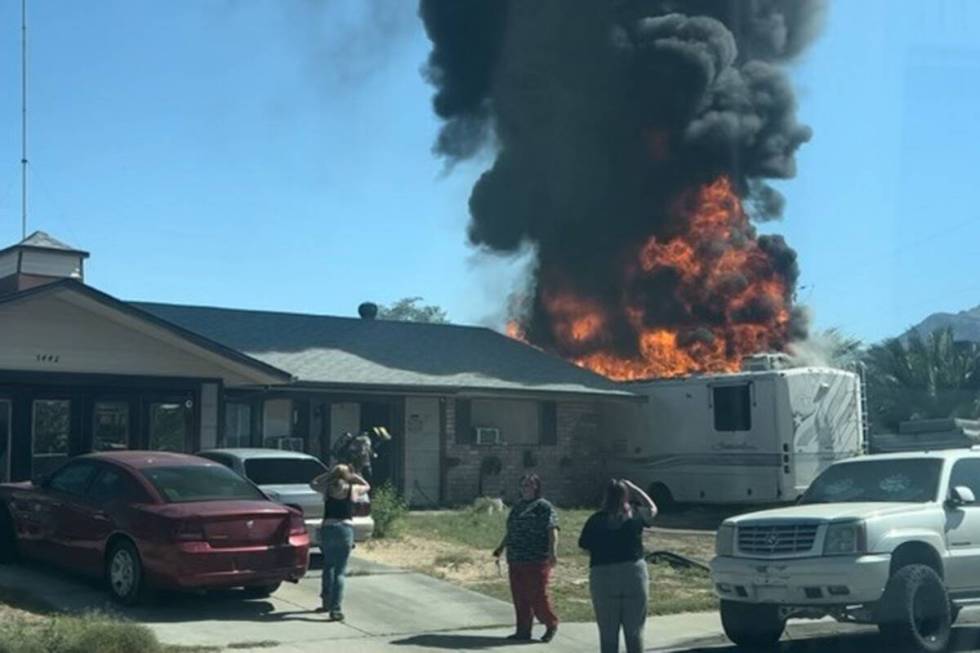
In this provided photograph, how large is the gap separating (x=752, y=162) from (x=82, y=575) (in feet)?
88.1

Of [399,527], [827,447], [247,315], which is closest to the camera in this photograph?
[399,527]

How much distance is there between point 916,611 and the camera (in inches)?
429

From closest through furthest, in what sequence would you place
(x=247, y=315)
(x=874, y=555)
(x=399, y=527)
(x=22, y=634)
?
(x=22, y=634) < (x=874, y=555) < (x=399, y=527) < (x=247, y=315)

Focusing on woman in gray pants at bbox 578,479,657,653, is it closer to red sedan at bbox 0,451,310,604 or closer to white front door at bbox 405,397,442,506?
red sedan at bbox 0,451,310,604

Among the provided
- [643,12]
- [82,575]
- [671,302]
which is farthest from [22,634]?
[643,12]

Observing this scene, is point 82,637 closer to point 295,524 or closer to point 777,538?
point 295,524

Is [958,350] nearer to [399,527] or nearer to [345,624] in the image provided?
[399,527]

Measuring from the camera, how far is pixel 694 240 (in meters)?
35.1

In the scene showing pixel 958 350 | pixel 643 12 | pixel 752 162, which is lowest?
pixel 958 350

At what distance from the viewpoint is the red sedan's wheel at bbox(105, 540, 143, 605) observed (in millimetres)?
12133

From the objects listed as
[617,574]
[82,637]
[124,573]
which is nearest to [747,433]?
[124,573]

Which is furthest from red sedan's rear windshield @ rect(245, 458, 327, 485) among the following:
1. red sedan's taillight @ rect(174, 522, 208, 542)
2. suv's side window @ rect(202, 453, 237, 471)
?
red sedan's taillight @ rect(174, 522, 208, 542)

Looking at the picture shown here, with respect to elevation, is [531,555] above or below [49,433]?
below

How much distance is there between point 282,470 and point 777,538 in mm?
6546
